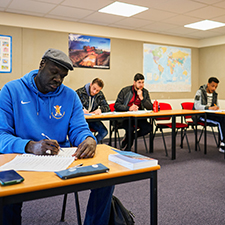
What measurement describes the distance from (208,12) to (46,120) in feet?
13.1

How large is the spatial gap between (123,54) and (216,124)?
2536 millimetres

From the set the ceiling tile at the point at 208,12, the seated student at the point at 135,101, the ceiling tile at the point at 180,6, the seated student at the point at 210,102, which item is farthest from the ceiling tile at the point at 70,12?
the seated student at the point at 210,102

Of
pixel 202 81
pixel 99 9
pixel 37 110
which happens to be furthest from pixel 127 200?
pixel 202 81

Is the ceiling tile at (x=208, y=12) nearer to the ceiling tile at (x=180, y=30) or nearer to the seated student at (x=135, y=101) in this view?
the ceiling tile at (x=180, y=30)

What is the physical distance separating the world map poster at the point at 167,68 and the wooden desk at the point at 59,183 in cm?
515

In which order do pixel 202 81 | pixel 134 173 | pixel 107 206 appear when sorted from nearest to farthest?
pixel 134 173
pixel 107 206
pixel 202 81

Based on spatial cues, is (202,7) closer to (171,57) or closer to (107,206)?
(171,57)

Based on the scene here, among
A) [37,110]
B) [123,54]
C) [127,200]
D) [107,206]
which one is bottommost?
[127,200]

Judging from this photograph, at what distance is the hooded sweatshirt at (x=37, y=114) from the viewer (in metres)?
1.53

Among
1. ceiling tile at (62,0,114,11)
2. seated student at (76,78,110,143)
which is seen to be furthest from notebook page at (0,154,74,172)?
ceiling tile at (62,0,114,11)

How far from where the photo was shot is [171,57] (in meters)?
6.59

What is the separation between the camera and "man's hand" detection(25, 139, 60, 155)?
1.31m

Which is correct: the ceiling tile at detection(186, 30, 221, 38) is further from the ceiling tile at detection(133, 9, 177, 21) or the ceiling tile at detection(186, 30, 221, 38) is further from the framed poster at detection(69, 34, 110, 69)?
the framed poster at detection(69, 34, 110, 69)

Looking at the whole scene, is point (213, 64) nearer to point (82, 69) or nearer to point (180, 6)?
point (180, 6)
